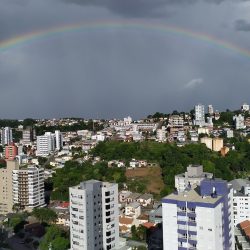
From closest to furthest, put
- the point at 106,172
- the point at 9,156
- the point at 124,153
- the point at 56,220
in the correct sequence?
the point at 56,220, the point at 106,172, the point at 124,153, the point at 9,156

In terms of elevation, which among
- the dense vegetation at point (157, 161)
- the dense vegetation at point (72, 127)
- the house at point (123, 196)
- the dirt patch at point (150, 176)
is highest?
the dense vegetation at point (72, 127)

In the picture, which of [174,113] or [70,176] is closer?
[70,176]

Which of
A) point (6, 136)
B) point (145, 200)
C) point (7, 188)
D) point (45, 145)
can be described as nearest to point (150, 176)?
point (145, 200)

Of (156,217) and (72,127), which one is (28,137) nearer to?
(72,127)

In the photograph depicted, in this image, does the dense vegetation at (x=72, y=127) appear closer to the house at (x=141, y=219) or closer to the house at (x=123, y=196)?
the house at (x=123, y=196)

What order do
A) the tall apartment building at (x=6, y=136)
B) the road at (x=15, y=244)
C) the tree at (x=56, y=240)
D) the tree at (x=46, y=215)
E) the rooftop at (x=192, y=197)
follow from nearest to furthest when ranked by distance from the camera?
the rooftop at (x=192, y=197) < the tree at (x=56, y=240) < the road at (x=15, y=244) < the tree at (x=46, y=215) < the tall apartment building at (x=6, y=136)

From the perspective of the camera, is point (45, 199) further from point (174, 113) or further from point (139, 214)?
point (174, 113)

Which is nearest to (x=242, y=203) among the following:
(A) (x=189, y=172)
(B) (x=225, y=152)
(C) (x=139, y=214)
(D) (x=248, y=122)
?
(A) (x=189, y=172)

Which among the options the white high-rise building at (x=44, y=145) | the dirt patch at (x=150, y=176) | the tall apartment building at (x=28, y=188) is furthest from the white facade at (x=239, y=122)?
the tall apartment building at (x=28, y=188)
